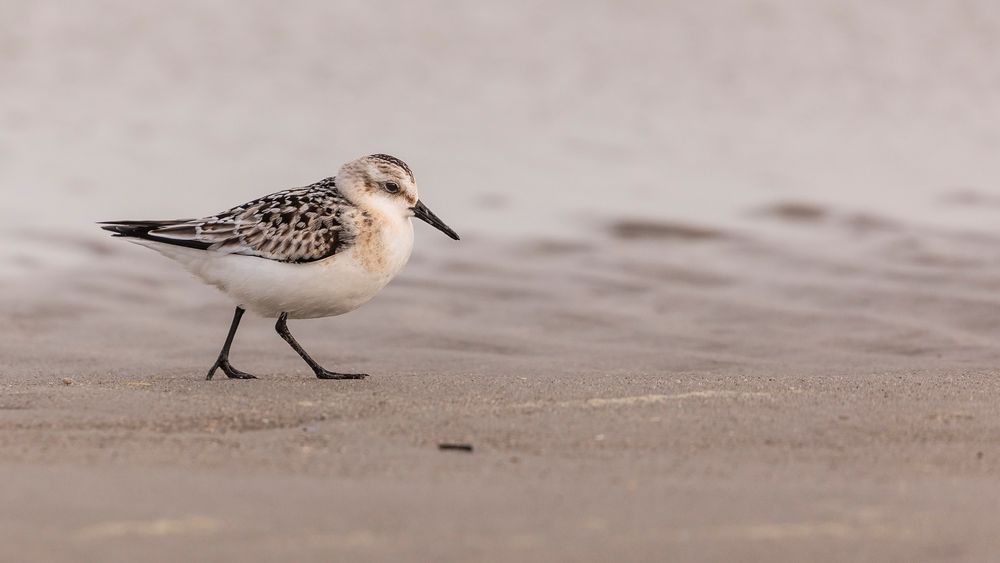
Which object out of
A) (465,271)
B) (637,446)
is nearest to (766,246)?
(465,271)

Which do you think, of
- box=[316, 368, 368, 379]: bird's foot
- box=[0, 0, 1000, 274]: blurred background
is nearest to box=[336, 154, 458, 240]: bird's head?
box=[316, 368, 368, 379]: bird's foot

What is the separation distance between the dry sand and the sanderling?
40 cm

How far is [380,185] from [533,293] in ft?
8.14

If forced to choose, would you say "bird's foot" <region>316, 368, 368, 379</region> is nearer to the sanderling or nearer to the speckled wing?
the sanderling

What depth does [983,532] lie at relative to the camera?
3033 mm

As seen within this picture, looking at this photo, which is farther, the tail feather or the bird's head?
the bird's head

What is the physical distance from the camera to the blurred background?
10.2 m

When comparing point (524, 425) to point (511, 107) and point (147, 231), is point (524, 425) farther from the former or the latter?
point (511, 107)

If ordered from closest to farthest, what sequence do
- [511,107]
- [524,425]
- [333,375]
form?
[524,425] → [333,375] → [511,107]

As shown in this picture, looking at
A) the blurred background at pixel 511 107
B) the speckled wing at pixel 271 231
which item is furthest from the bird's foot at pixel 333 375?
the blurred background at pixel 511 107

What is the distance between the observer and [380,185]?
5680 mm

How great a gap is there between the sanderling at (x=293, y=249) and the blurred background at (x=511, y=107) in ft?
12.5

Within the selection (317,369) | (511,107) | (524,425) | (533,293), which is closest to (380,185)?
(317,369)

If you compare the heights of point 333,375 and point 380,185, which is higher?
point 380,185
